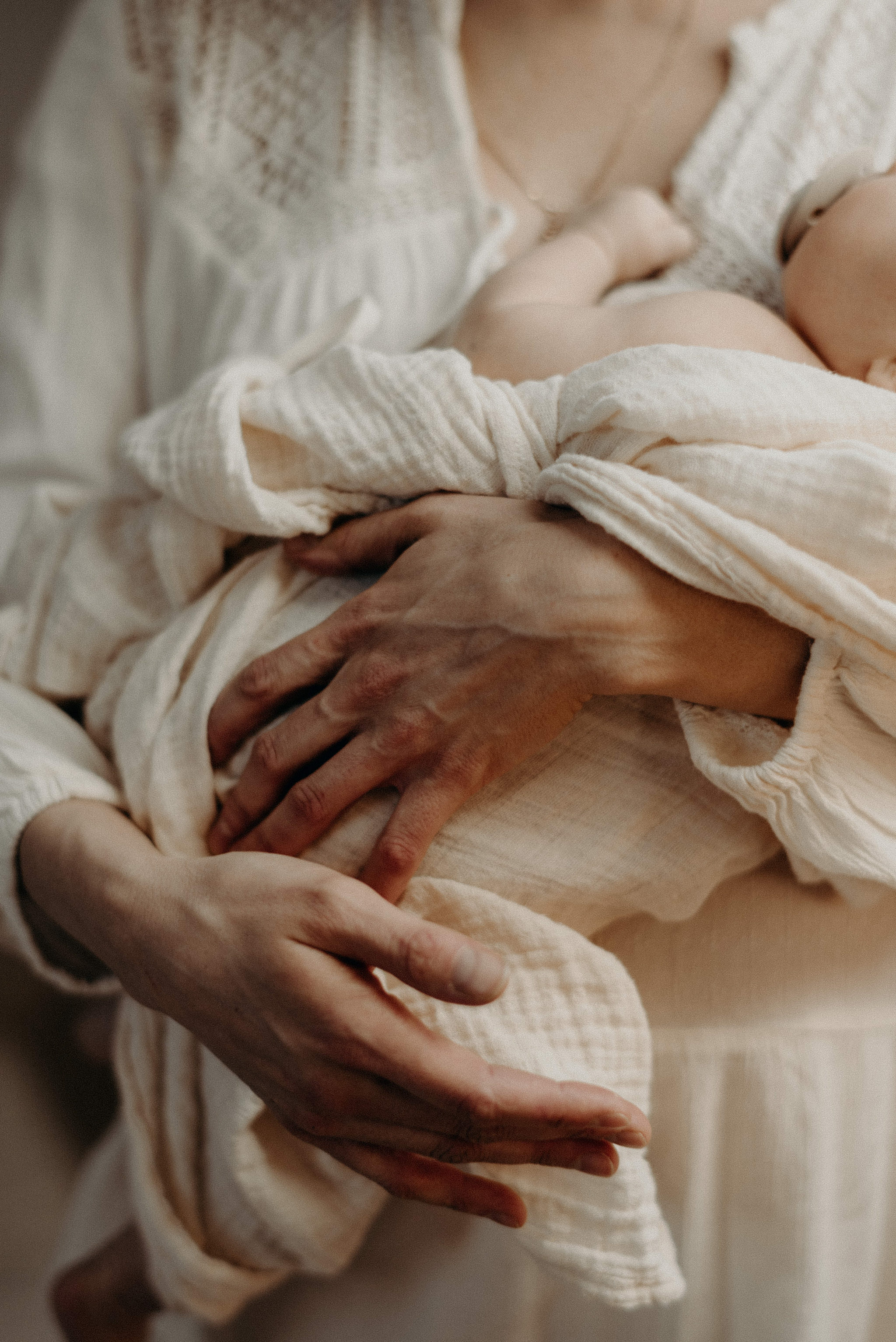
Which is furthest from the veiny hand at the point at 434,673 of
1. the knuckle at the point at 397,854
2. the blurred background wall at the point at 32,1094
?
the blurred background wall at the point at 32,1094

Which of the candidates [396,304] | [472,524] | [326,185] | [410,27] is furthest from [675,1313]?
[410,27]

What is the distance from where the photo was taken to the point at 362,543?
26.1 inches

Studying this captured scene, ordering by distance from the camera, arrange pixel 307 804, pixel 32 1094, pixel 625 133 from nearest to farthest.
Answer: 1. pixel 307 804
2. pixel 625 133
3. pixel 32 1094

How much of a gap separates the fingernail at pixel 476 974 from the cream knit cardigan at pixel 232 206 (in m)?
0.33

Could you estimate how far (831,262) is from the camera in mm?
654

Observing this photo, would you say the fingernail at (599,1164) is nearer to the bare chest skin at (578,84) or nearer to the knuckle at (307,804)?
the knuckle at (307,804)

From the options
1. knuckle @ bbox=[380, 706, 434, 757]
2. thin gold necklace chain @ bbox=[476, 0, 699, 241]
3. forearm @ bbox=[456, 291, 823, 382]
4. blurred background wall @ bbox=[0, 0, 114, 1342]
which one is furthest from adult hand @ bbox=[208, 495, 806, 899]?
blurred background wall @ bbox=[0, 0, 114, 1342]

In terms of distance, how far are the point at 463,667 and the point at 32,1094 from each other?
1.38m

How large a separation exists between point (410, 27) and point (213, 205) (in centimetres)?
27

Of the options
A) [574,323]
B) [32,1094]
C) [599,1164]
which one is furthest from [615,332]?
[32,1094]

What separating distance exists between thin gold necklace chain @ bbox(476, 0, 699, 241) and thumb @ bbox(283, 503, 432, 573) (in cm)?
47

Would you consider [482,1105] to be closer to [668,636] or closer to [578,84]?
[668,636]

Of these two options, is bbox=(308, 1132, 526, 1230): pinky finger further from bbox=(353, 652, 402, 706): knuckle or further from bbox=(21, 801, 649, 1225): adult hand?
bbox=(353, 652, 402, 706): knuckle

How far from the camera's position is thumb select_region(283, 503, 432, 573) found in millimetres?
646
